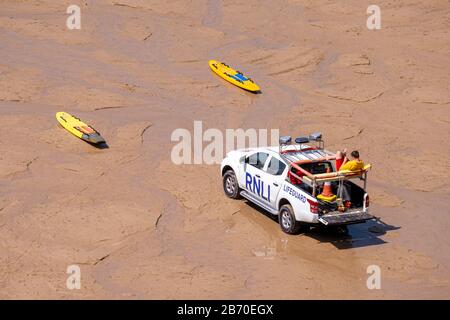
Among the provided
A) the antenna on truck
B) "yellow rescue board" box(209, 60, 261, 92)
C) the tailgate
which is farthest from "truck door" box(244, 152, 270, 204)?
"yellow rescue board" box(209, 60, 261, 92)

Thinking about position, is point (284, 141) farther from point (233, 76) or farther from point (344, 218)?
point (233, 76)

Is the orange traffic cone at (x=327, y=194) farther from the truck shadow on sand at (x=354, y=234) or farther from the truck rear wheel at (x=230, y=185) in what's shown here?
the truck rear wheel at (x=230, y=185)

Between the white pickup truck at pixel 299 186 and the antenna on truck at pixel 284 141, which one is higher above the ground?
the antenna on truck at pixel 284 141

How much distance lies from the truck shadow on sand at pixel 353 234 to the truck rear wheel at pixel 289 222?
362 millimetres

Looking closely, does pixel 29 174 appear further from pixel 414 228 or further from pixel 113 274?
pixel 414 228

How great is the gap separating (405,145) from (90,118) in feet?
33.5

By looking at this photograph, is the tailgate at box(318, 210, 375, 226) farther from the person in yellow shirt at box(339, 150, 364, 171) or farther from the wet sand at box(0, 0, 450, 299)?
the person in yellow shirt at box(339, 150, 364, 171)

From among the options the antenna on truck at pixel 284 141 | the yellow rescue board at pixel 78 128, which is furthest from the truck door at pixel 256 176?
the yellow rescue board at pixel 78 128

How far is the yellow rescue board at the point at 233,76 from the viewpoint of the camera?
2892cm

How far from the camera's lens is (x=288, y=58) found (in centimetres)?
3180

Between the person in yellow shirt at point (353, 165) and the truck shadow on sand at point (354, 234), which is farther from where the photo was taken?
the truck shadow on sand at point (354, 234)

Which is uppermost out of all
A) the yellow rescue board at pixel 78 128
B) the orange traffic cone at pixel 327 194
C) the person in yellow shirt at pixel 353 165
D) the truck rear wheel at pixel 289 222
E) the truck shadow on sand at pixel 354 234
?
the yellow rescue board at pixel 78 128

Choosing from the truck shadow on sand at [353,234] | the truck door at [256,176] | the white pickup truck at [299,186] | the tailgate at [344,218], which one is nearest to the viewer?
the tailgate at [344,218]

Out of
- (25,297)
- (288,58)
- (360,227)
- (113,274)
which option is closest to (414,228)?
(360,227)
